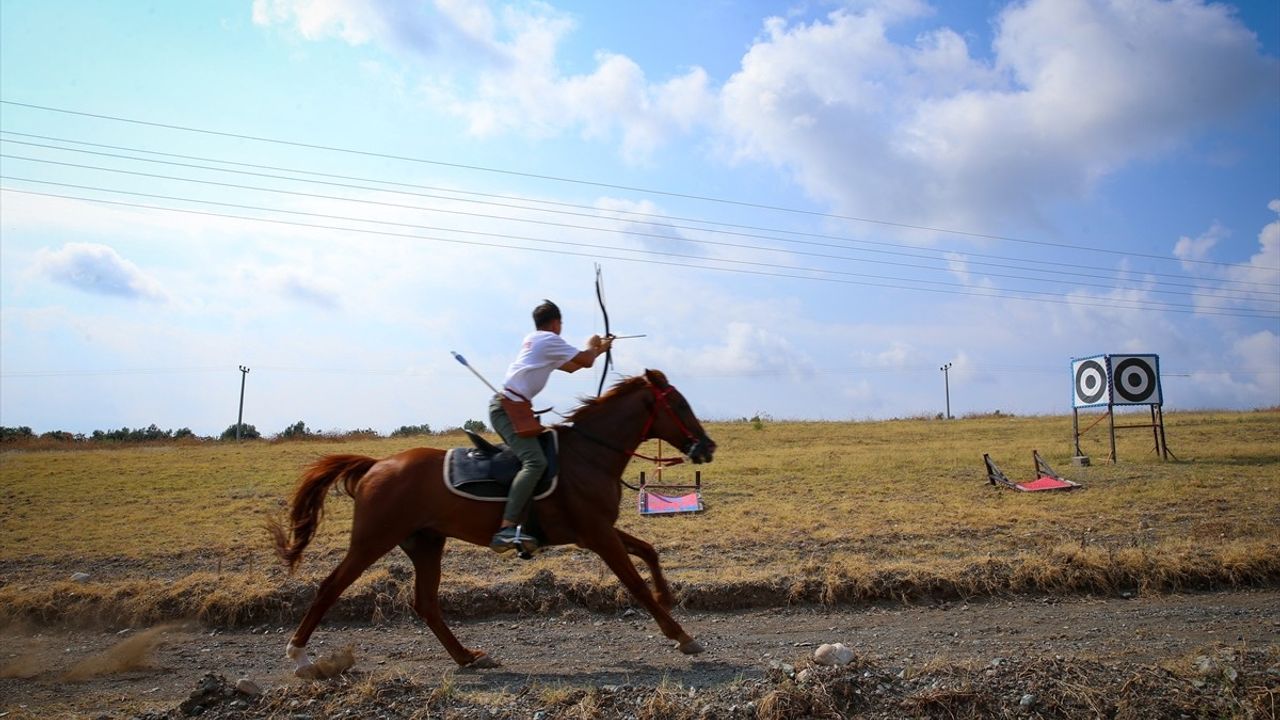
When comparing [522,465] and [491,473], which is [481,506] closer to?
[491,473]

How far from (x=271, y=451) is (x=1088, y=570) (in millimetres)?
33284

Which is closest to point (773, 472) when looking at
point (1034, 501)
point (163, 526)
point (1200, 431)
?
point (1034, 501)

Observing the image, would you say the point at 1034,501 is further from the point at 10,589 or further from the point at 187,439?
the point at 187,439

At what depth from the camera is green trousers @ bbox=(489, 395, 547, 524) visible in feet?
25.5

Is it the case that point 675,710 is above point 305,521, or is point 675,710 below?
below

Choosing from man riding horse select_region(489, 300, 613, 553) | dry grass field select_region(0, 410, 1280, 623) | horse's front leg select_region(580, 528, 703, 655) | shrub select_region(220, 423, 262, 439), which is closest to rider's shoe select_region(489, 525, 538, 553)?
man riding horse select_region(489, 300, 613, 553)

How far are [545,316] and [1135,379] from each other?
24884 millimetres

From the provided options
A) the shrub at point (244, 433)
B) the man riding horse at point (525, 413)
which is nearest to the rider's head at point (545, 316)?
the man riding horse at point (525, 413)

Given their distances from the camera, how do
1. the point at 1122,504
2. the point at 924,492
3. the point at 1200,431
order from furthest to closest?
the point at 1200,431 → the point at 924,492 → the point at 1122,504

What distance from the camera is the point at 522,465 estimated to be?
26.3 ft

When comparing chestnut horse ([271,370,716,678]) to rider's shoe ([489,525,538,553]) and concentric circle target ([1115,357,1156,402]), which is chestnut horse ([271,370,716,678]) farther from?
concentric circle target ([1115,357,1156,402])

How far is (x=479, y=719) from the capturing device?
6.11 meters

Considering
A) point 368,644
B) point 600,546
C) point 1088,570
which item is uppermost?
point 600,546

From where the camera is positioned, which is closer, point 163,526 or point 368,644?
point 368,644
